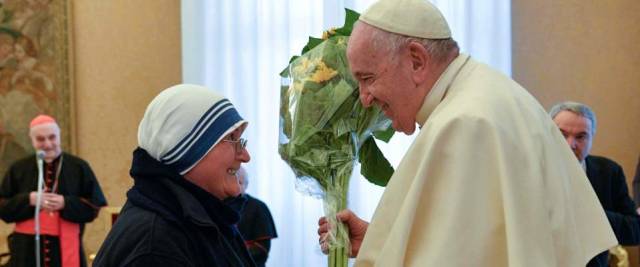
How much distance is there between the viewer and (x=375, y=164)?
2.39 meters

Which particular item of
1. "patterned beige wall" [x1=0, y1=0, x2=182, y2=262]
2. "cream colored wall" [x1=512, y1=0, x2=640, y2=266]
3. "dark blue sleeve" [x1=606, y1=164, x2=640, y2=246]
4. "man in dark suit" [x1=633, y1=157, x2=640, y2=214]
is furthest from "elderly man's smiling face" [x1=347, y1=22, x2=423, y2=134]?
"patterned beige wall" [x1=0, y1=0, x2=182, y2=262]

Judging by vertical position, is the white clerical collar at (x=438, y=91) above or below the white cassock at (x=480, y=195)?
above

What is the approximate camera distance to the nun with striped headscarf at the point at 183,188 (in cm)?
201

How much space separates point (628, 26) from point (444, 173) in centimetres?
519

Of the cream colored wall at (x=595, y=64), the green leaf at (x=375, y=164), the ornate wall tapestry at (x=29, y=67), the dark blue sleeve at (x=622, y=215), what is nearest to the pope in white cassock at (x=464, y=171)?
the green leaf at (x=375, y=164)

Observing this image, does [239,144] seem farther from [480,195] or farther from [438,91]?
[480,195]

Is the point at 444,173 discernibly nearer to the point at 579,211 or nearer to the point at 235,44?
the point at 579,211

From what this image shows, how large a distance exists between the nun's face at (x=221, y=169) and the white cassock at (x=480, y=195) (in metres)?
0.59

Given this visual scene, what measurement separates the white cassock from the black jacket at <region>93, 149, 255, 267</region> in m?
0.49

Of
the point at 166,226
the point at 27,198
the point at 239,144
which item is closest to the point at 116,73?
the point at 27,198

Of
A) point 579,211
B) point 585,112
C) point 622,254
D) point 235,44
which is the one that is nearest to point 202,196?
point 579,211

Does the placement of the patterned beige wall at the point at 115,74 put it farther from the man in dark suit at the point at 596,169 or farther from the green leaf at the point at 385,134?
the green leaf at the point at 385,134

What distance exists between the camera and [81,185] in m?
6.00

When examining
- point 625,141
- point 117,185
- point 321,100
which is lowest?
point 117,185
